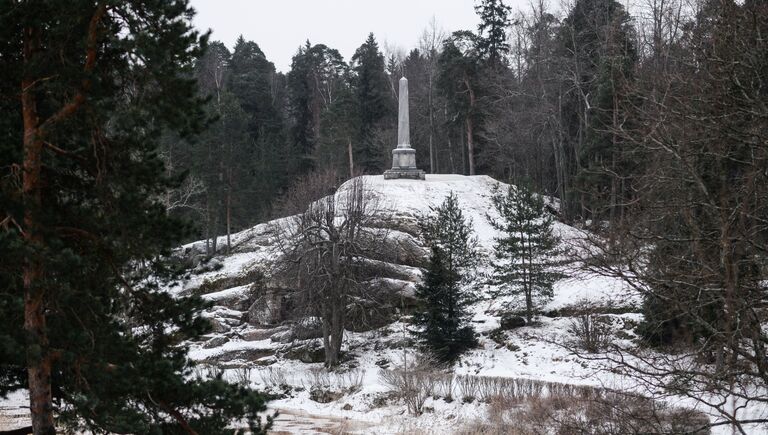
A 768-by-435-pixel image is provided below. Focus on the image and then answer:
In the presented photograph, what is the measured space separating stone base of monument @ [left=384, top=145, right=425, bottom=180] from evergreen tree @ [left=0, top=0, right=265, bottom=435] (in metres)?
34.6

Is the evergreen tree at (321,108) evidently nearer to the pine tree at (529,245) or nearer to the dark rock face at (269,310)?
the dark rock face at (269,310)

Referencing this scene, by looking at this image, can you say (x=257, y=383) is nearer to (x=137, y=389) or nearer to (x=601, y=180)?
(x=601, y=180)

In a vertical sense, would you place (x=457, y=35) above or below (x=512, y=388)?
above

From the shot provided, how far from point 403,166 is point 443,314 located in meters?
17.8

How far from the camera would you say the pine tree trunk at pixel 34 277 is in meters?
7.17

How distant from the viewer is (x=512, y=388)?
68.6 feet

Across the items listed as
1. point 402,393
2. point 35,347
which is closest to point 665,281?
point 35,347

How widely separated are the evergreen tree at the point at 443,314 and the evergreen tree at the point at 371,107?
26.8 meters

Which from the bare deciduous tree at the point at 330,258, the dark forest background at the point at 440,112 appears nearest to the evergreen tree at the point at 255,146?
the dark forest background at the point at 440,112

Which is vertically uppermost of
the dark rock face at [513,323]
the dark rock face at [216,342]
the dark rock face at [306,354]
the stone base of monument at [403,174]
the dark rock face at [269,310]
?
the stone base of monument at [403,174]

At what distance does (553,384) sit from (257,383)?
1102cm

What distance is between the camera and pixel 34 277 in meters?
7.23

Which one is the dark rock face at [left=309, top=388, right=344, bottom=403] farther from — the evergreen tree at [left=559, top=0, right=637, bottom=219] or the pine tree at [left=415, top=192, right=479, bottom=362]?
the evergreen tree at [left=559, top=0, right=637, bottom=219]

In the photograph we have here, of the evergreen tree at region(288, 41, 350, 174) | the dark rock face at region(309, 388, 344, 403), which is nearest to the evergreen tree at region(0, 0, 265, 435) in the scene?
the dark rock face at region(309, 388, 344, 403)
